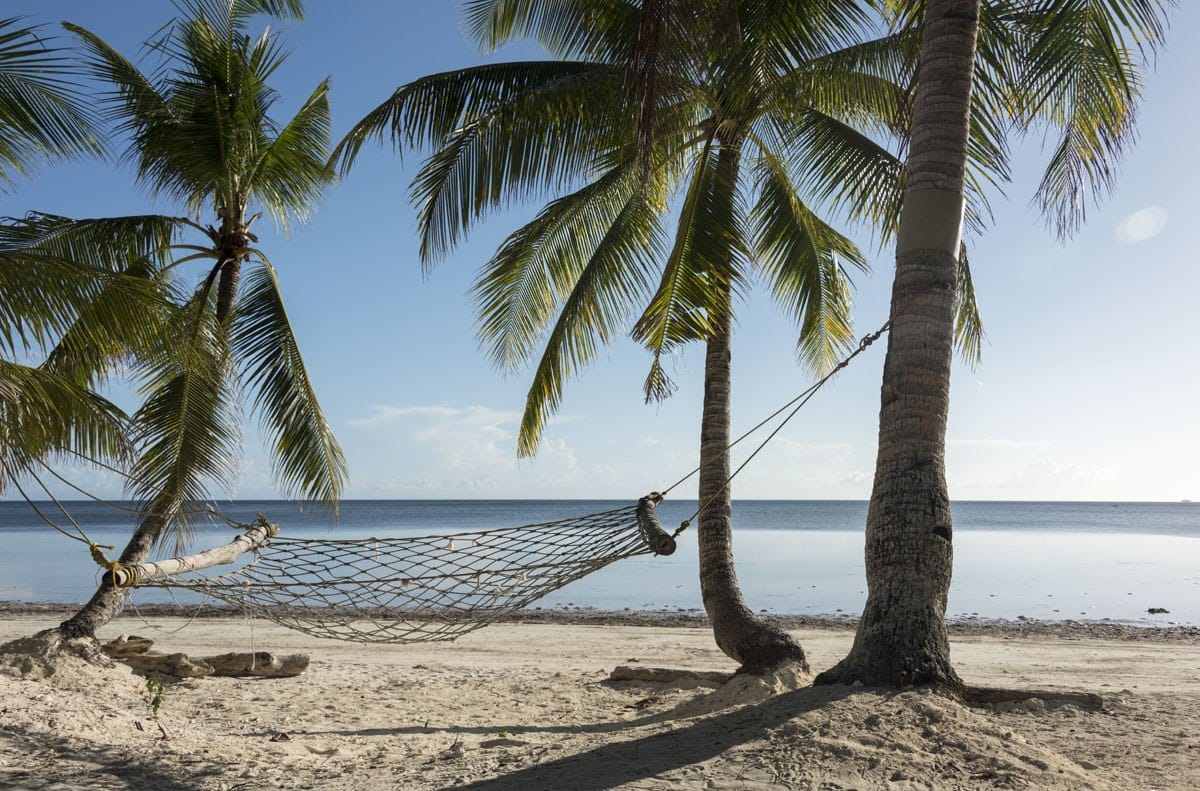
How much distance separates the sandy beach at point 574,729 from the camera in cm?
268

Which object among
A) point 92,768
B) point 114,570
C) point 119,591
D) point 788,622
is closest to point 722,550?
point 114,570

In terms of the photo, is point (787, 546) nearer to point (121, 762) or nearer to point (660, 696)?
point (660, 696)

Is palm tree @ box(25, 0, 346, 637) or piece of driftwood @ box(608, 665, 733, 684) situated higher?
palm tree @ box(25, 0, 346, 637)

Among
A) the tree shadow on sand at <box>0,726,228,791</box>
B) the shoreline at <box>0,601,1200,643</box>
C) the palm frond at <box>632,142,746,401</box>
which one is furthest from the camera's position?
the shoreline at <box>0,601,1200,643</box>

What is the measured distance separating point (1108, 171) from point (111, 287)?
15.9 ft

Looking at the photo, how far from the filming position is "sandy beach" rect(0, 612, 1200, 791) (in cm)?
268

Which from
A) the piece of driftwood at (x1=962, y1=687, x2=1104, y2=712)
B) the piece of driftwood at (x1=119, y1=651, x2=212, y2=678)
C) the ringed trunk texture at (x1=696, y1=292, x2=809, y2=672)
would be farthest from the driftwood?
the piece of driftwood at (x1=962, y1=687, x2=1104, y2=712)

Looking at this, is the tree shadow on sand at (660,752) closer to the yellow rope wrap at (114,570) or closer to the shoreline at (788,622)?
the yellow rope wrap at (114,570)

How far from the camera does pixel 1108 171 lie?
4211mm

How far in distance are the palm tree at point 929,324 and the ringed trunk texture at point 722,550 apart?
1729 mm

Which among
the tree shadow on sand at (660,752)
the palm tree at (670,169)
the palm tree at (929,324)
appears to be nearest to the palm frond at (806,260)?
the palm tree at (670,169)

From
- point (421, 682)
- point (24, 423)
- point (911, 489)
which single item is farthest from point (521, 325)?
point (911, 489)

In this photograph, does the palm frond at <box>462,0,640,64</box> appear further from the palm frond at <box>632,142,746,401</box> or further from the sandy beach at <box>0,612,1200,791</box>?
the sandy beach at <box>0,612,1200,791</box>

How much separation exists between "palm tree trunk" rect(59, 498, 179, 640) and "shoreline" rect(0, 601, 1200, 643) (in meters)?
3.75
